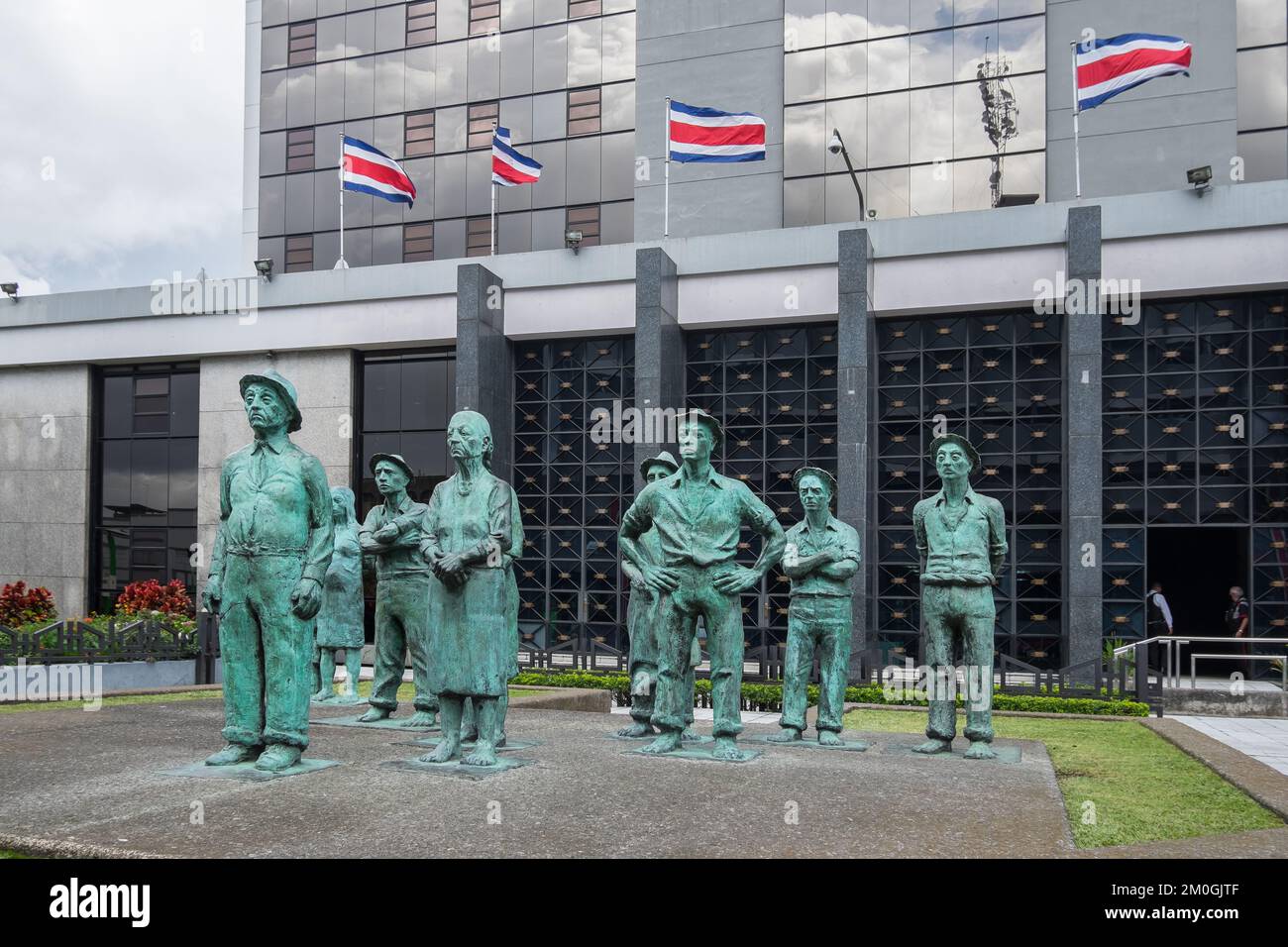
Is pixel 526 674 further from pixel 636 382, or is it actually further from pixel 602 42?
pixel 602 42

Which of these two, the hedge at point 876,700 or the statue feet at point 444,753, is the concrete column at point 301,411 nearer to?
the hedge at point 876,700

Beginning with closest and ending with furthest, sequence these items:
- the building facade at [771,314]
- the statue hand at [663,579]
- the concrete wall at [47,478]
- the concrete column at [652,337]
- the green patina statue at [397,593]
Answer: the statue hand at [663,579], the green patina statue at [397,593], the building facade at [771,314], the concrete column at [652,337], the concrete wall at [47,478]

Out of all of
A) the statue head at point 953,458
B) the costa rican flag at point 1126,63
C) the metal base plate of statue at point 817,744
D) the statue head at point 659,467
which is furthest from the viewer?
the costa rican flag at point 1126,63

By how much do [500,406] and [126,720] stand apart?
13.6 metres

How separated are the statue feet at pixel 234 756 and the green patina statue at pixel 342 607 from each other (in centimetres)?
449

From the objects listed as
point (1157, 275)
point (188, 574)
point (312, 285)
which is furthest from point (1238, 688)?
point (188, 574)

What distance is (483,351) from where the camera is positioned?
74.8 ft

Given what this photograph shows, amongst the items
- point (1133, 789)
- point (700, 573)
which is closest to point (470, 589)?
point (700, 573)

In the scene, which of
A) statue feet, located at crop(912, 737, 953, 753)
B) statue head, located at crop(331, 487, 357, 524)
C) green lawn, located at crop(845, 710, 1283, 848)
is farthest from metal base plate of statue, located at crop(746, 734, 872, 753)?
statue head, located at crop(331, 487, 357, 524)

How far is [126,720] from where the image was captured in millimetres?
10367

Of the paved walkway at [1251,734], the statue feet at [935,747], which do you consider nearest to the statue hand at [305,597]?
the statue feet at [935,747]

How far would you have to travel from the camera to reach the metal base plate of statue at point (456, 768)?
741cm

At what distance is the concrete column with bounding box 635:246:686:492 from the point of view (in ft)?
70.6

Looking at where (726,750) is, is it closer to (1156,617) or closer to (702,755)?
(702,755)
